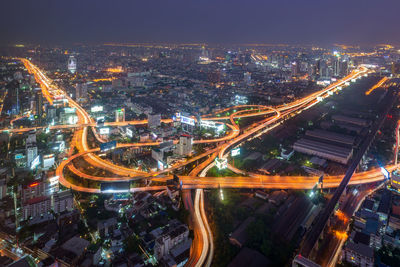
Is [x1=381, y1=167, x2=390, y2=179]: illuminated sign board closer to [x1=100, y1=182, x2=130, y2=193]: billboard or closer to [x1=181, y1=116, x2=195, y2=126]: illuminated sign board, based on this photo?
[x1=181, y1=116, x2=195, y2=126]: illuminated sign board

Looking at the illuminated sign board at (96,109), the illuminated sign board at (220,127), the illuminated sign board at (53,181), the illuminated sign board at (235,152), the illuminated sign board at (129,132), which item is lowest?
the illuminated sign board at (53,181)

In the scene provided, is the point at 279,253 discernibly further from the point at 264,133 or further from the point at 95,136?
the point at 95,136

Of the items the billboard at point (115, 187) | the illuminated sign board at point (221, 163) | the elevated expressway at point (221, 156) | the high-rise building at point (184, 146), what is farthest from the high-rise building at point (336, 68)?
the billboard at point (115, 187)

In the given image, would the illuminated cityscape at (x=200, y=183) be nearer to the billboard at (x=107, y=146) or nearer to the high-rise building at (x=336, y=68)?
the billboard at (x=107, y=146)

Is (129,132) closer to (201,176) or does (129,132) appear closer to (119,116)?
(119,116)

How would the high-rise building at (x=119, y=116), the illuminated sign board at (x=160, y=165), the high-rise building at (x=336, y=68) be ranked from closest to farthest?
the illuminated sign board at (x=160, y=165), the high-rise building at (x=119, y=116), the high-rise building at (x=336, y=68)

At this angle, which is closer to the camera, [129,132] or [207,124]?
[129,132]

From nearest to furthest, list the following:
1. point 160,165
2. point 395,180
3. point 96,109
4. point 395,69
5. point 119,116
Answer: point 395,180
point 160,165
point 119,116
point 96,109
point 395,69

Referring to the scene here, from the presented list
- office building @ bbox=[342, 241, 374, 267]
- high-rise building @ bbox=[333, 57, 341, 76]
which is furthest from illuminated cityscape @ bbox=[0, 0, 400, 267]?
high-rise building @ bbox=[333, 57, 341, 76]

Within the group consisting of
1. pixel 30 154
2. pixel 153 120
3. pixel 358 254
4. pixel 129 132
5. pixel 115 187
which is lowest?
Answer: pixel 358 254

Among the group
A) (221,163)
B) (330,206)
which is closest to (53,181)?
(221,163)

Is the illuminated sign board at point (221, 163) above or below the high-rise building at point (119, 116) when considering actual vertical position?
below

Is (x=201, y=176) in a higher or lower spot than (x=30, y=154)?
lower

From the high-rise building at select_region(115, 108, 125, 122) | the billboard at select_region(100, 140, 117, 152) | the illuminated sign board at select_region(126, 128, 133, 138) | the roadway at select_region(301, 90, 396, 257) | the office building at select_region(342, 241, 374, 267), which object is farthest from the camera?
the high-rise building at select_region(115, 108, 125, 122)
